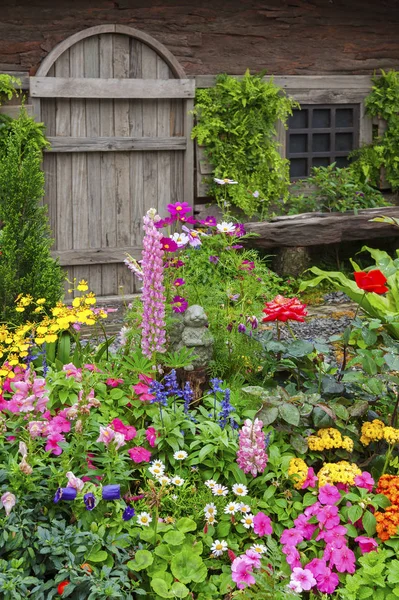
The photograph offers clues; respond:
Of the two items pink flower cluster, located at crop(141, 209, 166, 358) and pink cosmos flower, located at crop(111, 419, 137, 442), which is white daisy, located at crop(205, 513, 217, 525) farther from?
pink flower cluster, located at crop(141, 209, 166, 358)

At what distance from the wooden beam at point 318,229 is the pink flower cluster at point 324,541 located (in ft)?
18.7

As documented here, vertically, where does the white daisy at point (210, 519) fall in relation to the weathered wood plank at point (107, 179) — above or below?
below

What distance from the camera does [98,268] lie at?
30.5 ft

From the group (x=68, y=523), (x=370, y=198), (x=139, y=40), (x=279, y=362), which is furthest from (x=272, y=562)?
(x=370, y=198)

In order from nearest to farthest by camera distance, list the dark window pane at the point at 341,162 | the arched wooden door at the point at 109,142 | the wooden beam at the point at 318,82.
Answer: the arched wooden door at the point at 109,142 → the wooden beam at the point at 318,82 → the dark window pane at the point at 341,162

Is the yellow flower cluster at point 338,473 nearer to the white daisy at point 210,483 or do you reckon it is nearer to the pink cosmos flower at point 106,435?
the white daisy at point 210,483

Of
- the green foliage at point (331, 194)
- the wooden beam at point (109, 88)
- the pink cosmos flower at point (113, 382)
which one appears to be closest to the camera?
the pink cosmos flower at point (113, 382)

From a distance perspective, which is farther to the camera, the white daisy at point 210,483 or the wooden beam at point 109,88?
the wooden beam at point 109,88

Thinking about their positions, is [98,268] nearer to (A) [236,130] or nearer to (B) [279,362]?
(A) [236,130]

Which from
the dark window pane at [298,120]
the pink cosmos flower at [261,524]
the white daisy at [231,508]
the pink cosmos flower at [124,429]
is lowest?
the pink cosmos flower at [261,524]

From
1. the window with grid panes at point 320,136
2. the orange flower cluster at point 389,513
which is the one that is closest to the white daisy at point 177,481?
the orange flower cluster at point 389,513

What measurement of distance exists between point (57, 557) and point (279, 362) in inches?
63.0

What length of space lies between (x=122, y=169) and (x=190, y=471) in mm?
5754

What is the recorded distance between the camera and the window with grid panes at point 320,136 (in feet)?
33.6
